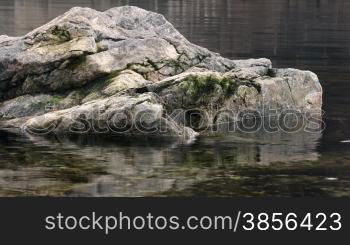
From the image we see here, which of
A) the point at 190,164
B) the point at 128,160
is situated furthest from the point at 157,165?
the point at 128,160

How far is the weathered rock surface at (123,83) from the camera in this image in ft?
75.6

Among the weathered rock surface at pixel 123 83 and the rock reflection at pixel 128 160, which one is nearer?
the rock reflection at pixel 128 160

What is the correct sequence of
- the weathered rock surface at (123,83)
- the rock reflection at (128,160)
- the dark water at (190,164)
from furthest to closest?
the weathered rock surface at (123,83) < the rock reflection at (128,160) < the dark water at (190,164)

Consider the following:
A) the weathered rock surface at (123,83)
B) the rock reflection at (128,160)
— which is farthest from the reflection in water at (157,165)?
the weathered rock surface at (123,83)

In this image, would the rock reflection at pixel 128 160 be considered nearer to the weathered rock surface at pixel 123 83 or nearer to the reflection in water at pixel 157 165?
the reflection in water at pixel 157 165

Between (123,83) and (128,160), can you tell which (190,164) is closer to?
(128,160)

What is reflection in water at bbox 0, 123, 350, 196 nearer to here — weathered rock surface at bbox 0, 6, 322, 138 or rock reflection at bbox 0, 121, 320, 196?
rock reflection at bbox 0, 121, 320, 196

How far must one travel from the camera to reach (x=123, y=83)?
24.9 m

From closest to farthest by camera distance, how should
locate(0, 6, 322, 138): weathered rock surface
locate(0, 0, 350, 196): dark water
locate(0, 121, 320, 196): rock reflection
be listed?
locate(0, 0, 350, 196): dark water < locate(0, 121, 320, 196): rock reflection < locate(0, 6, 322, 138): weathered rock surface

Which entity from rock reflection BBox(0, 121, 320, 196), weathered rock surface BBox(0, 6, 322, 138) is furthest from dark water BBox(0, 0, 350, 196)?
weathered rock surface BBox(0, 6, 322, 138)

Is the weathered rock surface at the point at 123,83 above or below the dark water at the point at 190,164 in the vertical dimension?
above

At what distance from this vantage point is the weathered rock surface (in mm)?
23031

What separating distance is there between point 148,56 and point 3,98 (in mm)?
4630

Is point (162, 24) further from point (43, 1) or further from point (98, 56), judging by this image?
point (43, 1)
